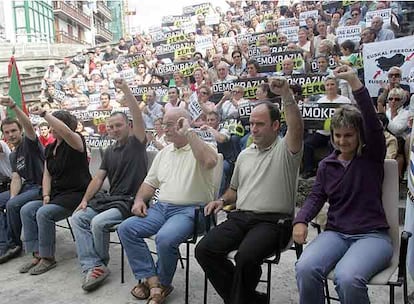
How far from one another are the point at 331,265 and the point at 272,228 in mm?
487

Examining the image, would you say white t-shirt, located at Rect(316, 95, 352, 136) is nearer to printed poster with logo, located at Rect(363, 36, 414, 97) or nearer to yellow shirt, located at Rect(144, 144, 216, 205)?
printed poster with logo, located at Rect(363, 36, 414, 97)

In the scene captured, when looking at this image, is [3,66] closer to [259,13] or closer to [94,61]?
[94,61]

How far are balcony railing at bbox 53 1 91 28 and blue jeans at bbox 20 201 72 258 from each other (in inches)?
1325

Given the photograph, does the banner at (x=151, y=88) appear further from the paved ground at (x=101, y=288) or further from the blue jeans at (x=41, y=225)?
the paved ground at (x=101, y=288)

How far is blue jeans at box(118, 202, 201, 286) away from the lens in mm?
3150

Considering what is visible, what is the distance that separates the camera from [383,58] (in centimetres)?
681

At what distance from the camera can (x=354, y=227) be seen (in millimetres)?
2605

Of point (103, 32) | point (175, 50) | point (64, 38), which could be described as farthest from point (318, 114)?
point (103, 32)

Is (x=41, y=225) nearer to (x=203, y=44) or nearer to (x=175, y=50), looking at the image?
(x=203, y=44)

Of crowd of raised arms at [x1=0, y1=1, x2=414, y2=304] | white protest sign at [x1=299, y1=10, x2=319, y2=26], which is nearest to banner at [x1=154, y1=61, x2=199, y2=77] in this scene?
crowd of raised arms at [x1=0, y1=1, x2=414, y2=304]

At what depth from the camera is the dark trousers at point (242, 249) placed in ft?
8.97

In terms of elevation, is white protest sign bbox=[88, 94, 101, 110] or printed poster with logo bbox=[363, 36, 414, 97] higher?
printed poster with logo bbox=[363, 36, 414, 97]

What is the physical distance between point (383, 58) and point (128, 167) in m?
4.71

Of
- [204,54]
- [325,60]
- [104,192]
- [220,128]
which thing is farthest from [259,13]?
[104,192]
